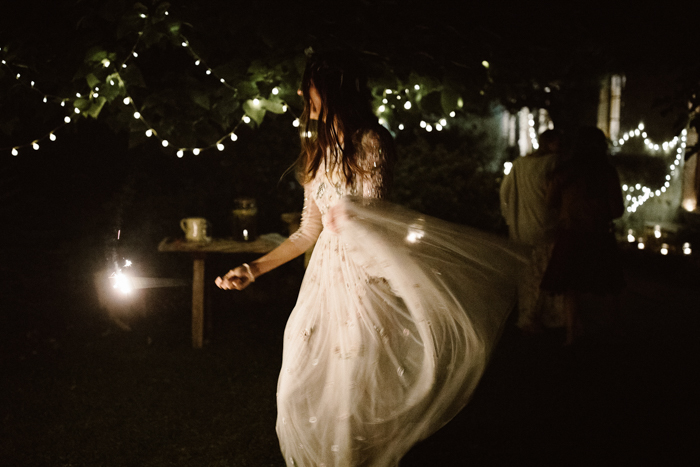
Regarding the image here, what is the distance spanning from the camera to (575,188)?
4945mm

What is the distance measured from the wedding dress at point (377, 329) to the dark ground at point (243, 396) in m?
0.86

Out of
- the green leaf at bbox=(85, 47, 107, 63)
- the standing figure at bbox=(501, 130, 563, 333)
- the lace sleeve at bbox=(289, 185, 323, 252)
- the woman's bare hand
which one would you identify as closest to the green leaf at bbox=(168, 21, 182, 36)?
the green leaf at bbox=(85, 47, 107, 63)

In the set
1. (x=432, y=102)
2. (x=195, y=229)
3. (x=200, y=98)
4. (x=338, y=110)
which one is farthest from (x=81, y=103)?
(x=338, y=110)

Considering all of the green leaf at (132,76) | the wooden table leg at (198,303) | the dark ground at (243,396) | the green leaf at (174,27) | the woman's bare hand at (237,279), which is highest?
the green leaf at (174,27)

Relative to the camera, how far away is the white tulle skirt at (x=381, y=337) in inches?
93.1

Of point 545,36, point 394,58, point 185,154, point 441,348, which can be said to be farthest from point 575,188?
point 185,154

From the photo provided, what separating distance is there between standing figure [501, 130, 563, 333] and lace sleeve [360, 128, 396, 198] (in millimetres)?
3197

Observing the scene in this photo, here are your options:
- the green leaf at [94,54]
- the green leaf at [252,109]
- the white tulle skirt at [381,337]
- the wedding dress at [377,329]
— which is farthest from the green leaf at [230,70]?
the white tulle skirt at [381,337]

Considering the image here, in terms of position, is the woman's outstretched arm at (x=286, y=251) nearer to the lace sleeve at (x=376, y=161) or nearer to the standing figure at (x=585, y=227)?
the lace sleeve at (x=376, y=161)

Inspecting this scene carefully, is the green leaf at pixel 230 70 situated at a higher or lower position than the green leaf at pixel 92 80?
higher

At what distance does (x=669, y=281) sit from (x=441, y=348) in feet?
21.2

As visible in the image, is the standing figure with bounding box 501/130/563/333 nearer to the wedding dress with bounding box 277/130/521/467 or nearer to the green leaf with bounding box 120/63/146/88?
the wedding dress with bounding box 277/130/521/467

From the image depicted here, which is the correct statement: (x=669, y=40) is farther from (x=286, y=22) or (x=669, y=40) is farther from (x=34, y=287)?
(x=34, y=287)

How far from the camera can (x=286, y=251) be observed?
103 inches
